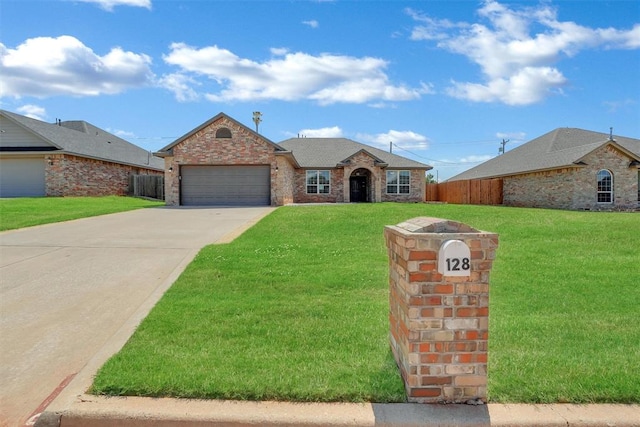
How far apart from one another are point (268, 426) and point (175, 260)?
5.75 metres

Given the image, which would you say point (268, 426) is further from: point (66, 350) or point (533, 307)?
point (533, 307)

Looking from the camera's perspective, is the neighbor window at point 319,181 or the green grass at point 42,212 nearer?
the green grass at point 42,212

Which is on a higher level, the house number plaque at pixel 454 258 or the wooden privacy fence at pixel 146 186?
the wooden privacy fence at pixel 146 186

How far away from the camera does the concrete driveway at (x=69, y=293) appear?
3.51 meters

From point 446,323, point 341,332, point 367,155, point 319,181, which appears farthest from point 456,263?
point 319,181

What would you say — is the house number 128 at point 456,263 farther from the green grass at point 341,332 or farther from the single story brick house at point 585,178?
the single story brick house at point 585,178

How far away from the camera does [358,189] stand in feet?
96.8

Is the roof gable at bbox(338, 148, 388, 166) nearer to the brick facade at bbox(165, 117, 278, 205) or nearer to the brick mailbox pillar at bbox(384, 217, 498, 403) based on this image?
the brick facade at bbox(165, 117, 278, 205)

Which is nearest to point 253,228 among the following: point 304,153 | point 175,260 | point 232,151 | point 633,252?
point 175,260

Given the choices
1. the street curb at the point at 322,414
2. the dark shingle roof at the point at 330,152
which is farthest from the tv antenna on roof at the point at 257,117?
the street curb at the point at 322,414

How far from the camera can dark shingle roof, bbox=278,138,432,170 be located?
93.5 feet

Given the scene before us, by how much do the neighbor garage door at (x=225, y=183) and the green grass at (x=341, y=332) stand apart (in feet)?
47.4

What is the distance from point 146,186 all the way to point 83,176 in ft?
15.8

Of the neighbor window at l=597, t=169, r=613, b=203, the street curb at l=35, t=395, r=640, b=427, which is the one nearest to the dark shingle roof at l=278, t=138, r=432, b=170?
the neighbor window at l=597, t=169, r=613, b=203
